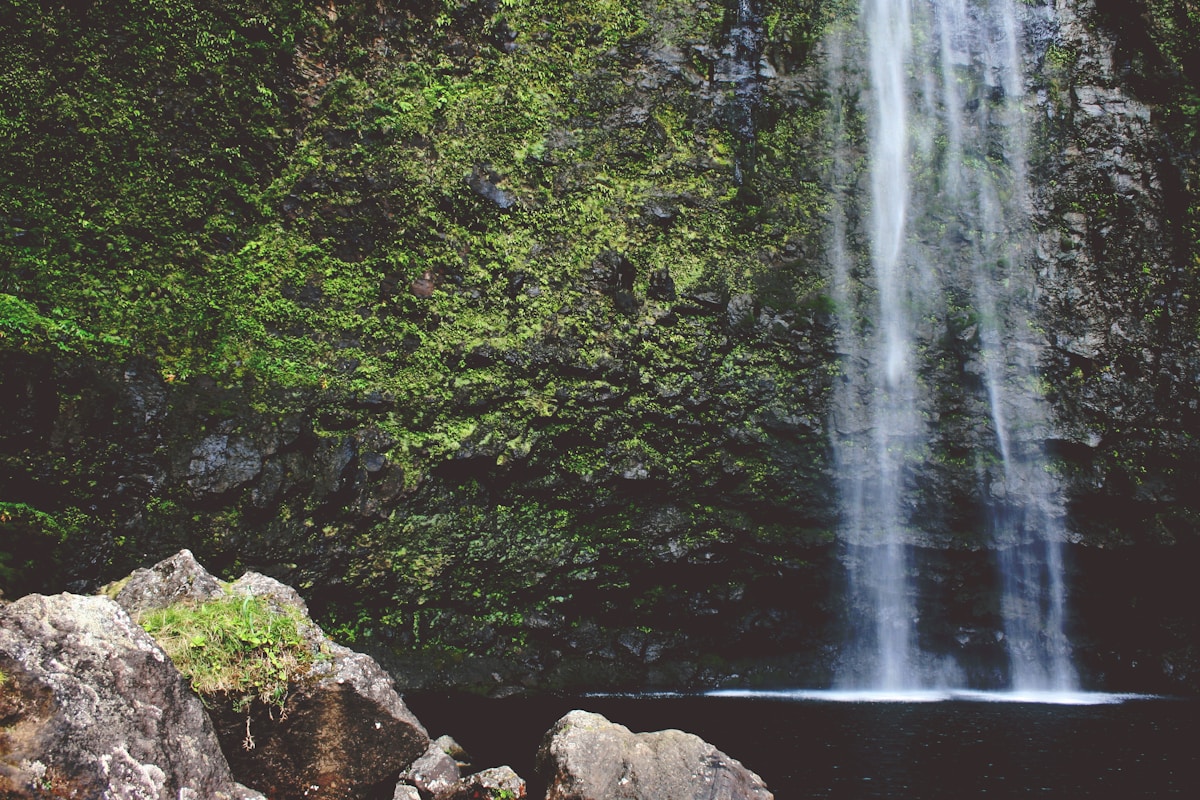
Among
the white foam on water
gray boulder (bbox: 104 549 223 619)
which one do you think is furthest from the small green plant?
the white foam on water

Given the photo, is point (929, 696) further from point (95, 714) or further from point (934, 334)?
point (95, 714)

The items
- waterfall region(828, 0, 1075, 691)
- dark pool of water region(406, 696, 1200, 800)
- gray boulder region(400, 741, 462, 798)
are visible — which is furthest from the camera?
waterfall region(828, 0, 1075, 691)

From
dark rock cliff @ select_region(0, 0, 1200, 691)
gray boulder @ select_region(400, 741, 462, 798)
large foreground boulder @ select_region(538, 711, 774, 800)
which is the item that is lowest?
gray boulder @ select_region(400, 741, 462, 798)

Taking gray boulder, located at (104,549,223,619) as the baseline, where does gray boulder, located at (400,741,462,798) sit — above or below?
below

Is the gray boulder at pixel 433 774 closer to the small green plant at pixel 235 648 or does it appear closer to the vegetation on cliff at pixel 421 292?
the small green plant at pixel 235 648

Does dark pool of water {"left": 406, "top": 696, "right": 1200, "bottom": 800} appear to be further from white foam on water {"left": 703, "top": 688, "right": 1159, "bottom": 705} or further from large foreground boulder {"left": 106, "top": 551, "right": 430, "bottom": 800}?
large foreground boulder {"left": 106, "top": 551, "right": 430, "bottom": 800}

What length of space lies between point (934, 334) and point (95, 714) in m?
12.4

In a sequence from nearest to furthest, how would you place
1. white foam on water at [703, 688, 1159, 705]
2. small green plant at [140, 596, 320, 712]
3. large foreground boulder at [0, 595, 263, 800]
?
large foreground boulder at [0, 595, 263, 800] < small green plant at [140, 596, 320, 712] < white foam on water at [703, 688, 1159, 705]

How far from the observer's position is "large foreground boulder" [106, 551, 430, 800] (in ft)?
12.6

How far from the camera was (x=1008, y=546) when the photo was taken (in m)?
11.6

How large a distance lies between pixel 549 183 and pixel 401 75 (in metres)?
2.85

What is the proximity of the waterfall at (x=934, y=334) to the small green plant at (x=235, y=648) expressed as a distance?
31.7ft

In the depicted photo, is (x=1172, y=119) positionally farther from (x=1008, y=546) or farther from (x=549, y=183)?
(x=549, y=183)

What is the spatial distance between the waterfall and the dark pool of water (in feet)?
6.17
